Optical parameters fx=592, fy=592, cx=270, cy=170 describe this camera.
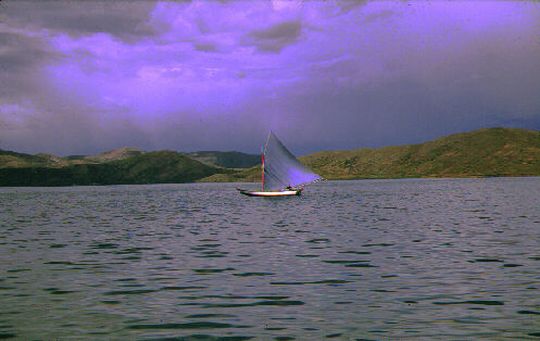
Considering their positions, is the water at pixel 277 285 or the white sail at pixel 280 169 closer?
the water at pixel 277 285

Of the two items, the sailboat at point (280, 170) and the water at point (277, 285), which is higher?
the sailboat at point (280, 170)

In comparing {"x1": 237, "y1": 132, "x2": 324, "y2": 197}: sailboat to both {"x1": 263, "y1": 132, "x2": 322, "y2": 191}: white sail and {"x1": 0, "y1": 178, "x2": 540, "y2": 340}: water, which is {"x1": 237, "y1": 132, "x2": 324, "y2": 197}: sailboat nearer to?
{"x1": 263, "y1": 132, "x2": 322, "y2": 191}: white sail

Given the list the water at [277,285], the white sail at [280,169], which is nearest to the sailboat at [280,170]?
the white sail at [280,169]

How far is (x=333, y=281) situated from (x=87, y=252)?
1661cm

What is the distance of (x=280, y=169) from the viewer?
344 ft

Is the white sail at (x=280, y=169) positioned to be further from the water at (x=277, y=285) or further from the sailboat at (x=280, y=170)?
the water at (x=277, y=285)

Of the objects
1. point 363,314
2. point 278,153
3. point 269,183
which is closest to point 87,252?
point 363,314

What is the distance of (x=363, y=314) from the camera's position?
16250 millimetres

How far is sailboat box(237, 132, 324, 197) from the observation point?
9938 cm

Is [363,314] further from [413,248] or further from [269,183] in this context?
[269,183]

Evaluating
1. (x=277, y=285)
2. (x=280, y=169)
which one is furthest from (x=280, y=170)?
(x=277, y=285)

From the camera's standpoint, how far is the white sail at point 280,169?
99.4 metres

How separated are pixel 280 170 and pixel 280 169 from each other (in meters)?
0.41

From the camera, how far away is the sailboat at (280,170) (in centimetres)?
9938
